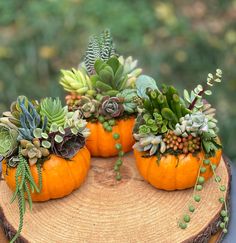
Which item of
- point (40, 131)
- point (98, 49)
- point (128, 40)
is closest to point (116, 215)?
point (40, 131)

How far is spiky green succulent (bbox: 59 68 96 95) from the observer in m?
1.41

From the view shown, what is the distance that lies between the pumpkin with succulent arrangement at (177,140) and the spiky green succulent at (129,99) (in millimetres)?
74

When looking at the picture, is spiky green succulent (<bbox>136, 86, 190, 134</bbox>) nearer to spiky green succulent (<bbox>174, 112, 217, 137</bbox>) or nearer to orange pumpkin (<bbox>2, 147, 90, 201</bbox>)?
spiky green succulent (<bbox>174, 112, 217, 137</bbox>)

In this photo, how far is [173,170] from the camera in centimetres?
129

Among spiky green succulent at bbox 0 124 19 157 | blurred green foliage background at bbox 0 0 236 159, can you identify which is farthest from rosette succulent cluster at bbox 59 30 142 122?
blurred green foliage background at bbox 0 0 236 159

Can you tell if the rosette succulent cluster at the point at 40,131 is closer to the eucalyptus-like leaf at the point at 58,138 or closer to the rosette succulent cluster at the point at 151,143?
the eucalyptus-like leaf at the point at 58,138

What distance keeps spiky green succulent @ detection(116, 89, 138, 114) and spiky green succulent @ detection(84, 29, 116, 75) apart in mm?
111

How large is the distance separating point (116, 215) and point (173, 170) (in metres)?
0.18

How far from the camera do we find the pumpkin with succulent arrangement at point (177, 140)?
1251 millimetres

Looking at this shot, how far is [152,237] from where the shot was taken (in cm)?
122

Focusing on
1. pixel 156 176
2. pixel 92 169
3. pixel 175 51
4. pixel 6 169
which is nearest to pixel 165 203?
pixel 156 176

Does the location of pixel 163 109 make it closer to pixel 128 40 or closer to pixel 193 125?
pixel 193 125

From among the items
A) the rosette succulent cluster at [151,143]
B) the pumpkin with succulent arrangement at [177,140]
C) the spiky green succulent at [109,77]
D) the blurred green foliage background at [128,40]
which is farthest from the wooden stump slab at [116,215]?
the blurred green foliage background at [128,40]

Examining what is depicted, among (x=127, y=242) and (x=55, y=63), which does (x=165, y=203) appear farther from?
(x=55, y=63)
